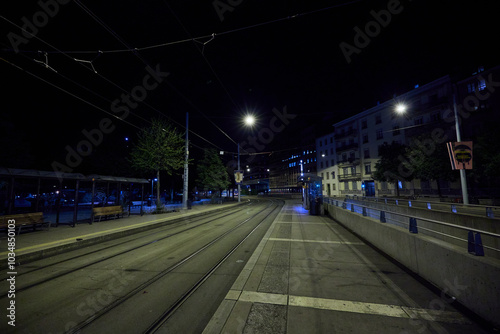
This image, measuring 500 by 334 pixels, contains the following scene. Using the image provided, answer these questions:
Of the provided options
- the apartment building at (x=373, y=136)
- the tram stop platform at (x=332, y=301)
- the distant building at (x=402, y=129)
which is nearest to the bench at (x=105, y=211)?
the tram stop platform at (x=332, y=301)

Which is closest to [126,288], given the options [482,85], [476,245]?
[476,245]

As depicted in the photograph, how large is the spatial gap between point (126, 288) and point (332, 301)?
4.21 m

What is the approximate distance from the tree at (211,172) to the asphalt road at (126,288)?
80.5ft

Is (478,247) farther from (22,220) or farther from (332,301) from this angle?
(22,220)

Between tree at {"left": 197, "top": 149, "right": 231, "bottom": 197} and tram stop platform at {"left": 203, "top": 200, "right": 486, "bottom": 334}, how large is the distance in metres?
26.9

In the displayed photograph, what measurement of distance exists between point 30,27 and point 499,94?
133 ft

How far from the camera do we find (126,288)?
4414mm

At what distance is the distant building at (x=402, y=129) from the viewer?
25703mm

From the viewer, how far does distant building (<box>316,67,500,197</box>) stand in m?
25.7

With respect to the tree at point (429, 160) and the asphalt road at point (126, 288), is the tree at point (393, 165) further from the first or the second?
the asphalt road at point (126, 288)

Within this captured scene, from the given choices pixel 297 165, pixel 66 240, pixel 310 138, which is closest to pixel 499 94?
pixel 66 240

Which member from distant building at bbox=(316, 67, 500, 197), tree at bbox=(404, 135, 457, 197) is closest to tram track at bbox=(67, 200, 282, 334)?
distant building at bbox=(316, 67, 500, 197)

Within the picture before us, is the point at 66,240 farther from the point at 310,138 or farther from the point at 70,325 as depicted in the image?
the point at 310,138

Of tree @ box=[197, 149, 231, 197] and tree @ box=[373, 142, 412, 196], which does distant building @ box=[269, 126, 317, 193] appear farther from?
tree @ box=[197, 149, 231, 197]
